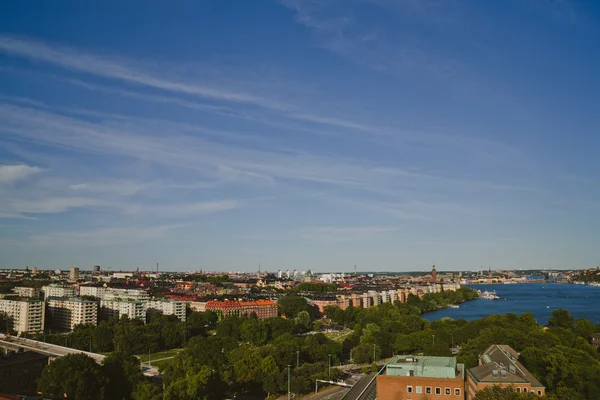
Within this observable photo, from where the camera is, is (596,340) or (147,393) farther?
(596,340)

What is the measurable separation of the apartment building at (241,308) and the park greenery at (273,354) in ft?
21.1

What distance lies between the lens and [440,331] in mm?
55031

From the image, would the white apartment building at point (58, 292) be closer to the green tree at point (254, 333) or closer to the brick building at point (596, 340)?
the green tree at point (254, 333)

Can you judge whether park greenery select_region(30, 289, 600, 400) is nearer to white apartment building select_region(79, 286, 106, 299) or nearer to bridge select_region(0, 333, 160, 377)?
bridge select_region(0, 333, 160, 377)

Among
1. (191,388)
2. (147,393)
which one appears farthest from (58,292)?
(191,388)

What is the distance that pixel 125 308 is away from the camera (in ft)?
250

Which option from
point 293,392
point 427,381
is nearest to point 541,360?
point 427,381

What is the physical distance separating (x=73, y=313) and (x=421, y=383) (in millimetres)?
59332

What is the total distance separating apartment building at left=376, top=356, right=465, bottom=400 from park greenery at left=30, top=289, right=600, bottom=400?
4594mm

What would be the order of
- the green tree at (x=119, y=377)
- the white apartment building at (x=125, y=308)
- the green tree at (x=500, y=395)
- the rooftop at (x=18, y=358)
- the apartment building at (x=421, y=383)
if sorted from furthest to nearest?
the white apartment building at (x=125, y=308) → the rooftop at (x=18, y=358) → the green tree at (x=119, y=377) → the apartment building at (x=421, y=383) → the green tree at (x=500, y=395)

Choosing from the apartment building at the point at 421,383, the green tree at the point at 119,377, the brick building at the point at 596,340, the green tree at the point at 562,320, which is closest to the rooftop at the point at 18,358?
the green tree at the point at 119,377

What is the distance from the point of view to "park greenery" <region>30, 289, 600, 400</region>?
29.1 metres

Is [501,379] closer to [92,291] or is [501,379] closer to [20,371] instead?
[20,371]

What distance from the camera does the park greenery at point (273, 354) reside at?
1147 inches
